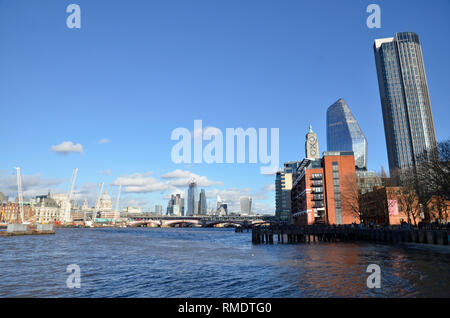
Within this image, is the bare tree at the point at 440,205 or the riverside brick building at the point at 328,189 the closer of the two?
the bare tree at the point at 440,205

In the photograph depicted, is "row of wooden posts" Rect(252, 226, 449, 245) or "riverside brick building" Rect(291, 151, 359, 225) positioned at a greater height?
"riverside brick building" Rect(291, 151, 359, 225)

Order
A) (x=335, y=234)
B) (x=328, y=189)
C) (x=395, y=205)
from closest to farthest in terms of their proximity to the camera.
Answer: (x=335, y=234) < (x=395, y=205) < (x=328, y=189)

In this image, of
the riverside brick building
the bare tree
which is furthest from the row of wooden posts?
the riverside brick building

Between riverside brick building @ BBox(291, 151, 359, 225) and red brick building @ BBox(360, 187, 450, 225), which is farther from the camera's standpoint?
riverside brick building @ BBox(291, 151, 359, 225)

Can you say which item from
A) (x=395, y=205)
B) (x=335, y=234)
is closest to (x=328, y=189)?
(x=395, y=205)

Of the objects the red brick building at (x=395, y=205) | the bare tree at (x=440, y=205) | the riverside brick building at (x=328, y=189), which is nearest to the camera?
the bare tree at (x=440, y=205)

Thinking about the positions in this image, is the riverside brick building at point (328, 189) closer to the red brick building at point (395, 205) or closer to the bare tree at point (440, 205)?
the red brick building at point (395, 205)

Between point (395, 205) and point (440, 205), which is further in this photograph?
point (395, 205)

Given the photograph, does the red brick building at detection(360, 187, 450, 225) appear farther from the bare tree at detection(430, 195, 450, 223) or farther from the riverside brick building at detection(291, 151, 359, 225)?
the riverside brick building at detection(291, 151, 359, 225)

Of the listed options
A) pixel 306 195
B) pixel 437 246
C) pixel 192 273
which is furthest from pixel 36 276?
pixel 306 195

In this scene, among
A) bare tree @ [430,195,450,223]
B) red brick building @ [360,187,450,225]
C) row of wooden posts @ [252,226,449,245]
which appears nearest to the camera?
bare tree @ [430,195,450,223]

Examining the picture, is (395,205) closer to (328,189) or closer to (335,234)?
(328,189)

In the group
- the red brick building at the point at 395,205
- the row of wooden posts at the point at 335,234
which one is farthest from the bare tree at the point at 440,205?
the row of wooden posts at the point at 335,234
